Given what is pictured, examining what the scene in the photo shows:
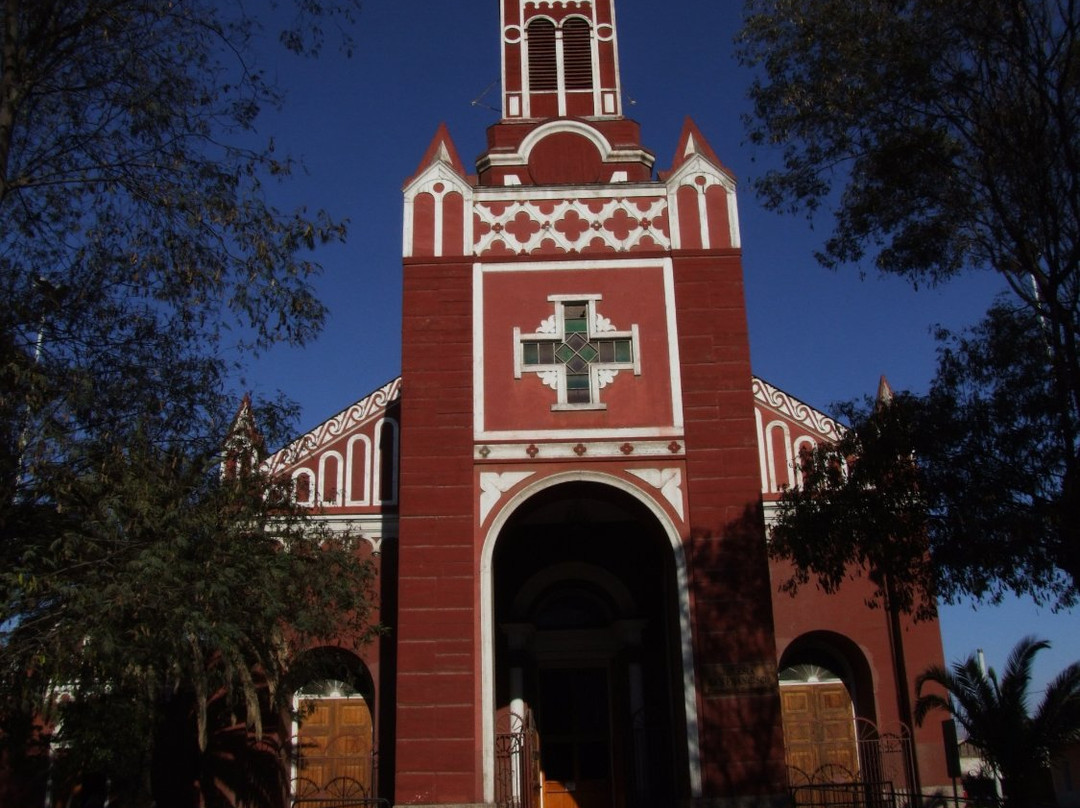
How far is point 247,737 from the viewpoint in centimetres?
1900

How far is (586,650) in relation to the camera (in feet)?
67.2

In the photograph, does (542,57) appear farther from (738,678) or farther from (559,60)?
(738,678)

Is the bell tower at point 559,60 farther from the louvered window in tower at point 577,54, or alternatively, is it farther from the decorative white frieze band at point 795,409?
the decorative white frieze band at point 795,409

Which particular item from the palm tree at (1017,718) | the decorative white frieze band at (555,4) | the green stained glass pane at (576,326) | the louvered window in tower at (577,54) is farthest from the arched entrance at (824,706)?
the decorative white frieze band at (555,4)

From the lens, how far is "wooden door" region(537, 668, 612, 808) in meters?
19.5

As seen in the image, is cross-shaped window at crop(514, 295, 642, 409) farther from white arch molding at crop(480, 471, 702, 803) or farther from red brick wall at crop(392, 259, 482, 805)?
white arch molding at crop(480, 471, 702, 803)

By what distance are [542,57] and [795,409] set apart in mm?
8347

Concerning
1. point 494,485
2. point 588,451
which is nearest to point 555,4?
point 588,451

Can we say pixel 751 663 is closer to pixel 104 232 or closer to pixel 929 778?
pixel 929 778

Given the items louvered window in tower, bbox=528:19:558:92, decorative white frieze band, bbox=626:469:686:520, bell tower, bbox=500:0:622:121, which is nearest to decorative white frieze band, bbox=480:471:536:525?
decorative white frieze band, bbox=626:469:686:520

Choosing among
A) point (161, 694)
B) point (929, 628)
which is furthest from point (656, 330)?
point (161, 694)

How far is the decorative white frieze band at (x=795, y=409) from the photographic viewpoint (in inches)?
846

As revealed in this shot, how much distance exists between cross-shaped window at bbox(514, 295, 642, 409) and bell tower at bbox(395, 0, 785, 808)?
0.03 metres

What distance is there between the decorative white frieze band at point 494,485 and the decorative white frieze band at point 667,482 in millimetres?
1613
